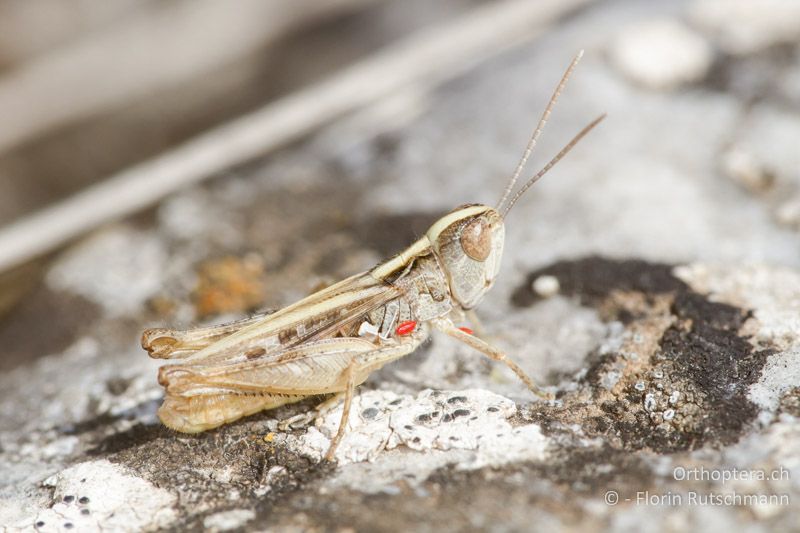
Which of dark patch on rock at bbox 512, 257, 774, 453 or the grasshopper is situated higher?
the grasshopper

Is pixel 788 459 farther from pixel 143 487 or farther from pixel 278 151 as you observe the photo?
pixel 278 151

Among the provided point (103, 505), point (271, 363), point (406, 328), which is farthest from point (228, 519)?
point (406, 328)

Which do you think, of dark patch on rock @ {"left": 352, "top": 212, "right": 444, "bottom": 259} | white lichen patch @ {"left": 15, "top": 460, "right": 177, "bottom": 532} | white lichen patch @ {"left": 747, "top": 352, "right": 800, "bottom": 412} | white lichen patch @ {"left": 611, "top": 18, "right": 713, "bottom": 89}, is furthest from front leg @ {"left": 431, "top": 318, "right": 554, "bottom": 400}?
white lichen patch @ {"left": 611, "top": 18, "right": 713, "bottom": 89}

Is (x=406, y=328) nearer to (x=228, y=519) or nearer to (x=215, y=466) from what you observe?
(x=215, y=466)

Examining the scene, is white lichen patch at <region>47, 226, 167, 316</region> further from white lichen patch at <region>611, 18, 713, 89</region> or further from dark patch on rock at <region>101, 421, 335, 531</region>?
white lichen patch at <region>611, 18, 713, 89</region>

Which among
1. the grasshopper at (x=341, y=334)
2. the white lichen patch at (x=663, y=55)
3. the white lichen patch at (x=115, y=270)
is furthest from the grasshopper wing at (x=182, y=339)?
the white lichen patch at (x=663, y=55)

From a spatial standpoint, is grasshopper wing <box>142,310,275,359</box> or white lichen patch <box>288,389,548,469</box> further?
grasshopper wing <box>142,310,275,359</box>

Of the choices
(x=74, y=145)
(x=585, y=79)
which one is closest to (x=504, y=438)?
(x=585, y=79)
